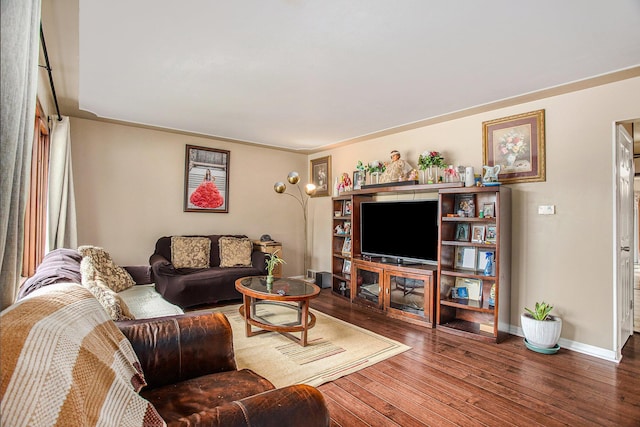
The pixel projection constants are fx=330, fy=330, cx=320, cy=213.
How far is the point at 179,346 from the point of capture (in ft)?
5.57

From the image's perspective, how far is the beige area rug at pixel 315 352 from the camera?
2588 millimetres

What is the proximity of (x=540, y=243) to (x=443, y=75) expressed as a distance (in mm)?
1979

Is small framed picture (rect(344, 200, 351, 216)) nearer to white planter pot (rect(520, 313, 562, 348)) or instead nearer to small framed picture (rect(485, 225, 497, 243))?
small framed picture (rect(485, 225, 497, 243))

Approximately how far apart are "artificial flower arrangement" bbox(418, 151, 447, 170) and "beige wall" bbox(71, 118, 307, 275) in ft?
9.46

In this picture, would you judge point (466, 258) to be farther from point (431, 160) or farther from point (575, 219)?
point (431, 160)

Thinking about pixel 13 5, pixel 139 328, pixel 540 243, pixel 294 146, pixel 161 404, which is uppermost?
pixel 294 146

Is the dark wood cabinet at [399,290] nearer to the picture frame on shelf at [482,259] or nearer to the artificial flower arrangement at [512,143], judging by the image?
the picture frame on shelf at [482,259]

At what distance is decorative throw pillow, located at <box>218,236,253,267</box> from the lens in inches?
193

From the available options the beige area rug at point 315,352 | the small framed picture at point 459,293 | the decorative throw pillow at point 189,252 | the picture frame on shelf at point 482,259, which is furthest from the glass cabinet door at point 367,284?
the decorative throw pillow at point 189,252

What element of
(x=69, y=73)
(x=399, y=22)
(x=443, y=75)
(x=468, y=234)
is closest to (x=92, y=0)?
(x=69, y=73)

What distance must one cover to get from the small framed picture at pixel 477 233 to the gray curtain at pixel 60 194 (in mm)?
4553

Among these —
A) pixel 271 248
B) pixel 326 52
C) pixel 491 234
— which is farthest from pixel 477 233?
pixel 271 248

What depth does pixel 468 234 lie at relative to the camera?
381 cm

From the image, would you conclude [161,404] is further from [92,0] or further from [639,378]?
[639,378]
